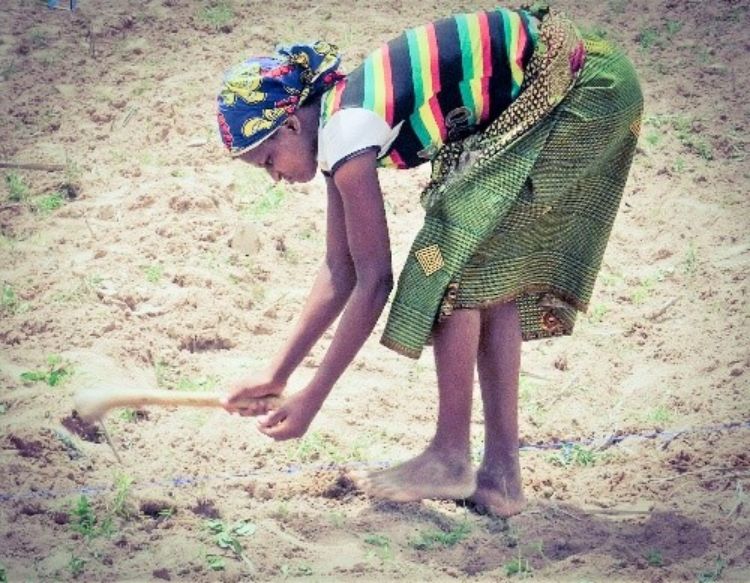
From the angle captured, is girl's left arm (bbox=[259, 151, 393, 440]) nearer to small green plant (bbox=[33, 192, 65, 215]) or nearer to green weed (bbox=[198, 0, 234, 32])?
small green plant (bbox=[33, 192, 65, 215])

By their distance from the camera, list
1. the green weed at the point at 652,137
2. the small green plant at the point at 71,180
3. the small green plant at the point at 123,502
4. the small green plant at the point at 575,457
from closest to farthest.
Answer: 1. the small green plant at the point at 123,502
2. the small green plant at the point at 575,457
3. the small green plant at the point at 71,180
4. the green weed at the point at 652,137

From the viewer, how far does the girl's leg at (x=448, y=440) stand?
2.95 metres

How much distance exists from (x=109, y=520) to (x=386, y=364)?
1236 mm

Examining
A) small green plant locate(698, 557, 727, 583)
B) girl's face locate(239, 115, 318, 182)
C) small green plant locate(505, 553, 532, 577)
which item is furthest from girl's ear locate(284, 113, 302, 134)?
small green plant locate(698, 557, 727, 583)

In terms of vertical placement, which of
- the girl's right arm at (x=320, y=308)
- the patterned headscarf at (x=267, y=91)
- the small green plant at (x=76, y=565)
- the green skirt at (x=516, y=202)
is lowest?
the small green plant at (x=76, y=565)

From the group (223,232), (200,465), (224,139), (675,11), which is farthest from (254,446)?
(675,11)

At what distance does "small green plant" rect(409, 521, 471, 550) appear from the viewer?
118 inches

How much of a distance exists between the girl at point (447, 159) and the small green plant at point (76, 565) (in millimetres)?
526

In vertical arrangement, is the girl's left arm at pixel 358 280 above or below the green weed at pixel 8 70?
above

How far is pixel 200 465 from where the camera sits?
337 cm

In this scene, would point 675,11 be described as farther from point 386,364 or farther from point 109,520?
point 109,520

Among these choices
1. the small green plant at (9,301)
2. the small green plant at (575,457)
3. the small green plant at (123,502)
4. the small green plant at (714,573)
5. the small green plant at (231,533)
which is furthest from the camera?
the small green plant at (9,301)

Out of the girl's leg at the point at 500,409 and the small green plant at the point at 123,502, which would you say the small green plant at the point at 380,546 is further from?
the small green plant at the point at 123,502

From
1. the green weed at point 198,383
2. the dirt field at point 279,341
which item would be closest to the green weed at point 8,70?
the dirt field at point 279,341
